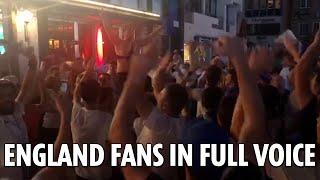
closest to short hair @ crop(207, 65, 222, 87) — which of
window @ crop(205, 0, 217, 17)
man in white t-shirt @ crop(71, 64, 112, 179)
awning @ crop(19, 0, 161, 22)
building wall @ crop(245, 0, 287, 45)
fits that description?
man in white t-shirt @ crop(71, 64, 112, 179)

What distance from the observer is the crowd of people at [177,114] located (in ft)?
8.03

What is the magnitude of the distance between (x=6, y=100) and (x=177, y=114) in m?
1.71

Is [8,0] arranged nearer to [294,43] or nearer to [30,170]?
[30,170]

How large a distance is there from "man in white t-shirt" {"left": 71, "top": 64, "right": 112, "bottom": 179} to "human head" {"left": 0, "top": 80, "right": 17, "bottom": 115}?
2.05ft

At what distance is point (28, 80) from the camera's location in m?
5.20

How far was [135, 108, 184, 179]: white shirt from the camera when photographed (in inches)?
124

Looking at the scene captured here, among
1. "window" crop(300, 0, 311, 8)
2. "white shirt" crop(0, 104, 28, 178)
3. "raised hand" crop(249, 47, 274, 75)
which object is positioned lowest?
"white shirt" crop(0, 104, 28, 178)

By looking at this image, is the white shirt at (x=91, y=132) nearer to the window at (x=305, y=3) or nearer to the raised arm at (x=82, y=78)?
the raised arm at (x=82, y=78)

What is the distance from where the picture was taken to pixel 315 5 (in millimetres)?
57312

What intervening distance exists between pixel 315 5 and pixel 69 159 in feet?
192

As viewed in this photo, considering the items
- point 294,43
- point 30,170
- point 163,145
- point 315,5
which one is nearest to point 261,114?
point 163,145

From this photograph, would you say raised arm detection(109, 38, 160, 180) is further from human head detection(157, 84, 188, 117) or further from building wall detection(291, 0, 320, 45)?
building wall detection(291, 0, 320, 45)

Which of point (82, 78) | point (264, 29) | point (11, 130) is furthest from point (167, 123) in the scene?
point (264, 29)

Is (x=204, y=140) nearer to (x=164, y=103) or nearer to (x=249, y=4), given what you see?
(x=164, y=103)
